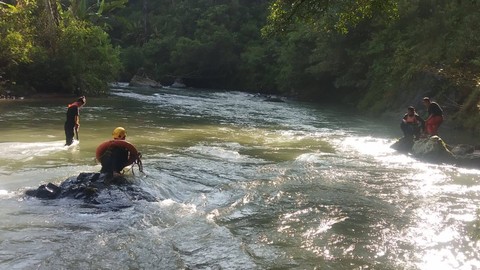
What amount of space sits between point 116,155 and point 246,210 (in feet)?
8.51

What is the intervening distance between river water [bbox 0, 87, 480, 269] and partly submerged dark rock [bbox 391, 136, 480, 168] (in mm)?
450

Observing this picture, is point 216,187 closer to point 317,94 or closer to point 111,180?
point 111,180

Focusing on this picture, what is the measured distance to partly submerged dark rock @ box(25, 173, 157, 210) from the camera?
820cm

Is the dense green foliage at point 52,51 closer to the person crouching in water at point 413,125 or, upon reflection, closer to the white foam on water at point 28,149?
the white foam on water at point 28,149

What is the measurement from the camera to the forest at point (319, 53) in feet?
62.5

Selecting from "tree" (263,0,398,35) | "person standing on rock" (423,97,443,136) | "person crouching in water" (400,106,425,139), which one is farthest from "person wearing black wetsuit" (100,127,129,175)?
"person standing on rock" (423,97,443,136)

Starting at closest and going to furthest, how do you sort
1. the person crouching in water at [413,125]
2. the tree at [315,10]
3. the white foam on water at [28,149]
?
1. the tree at [315,10]
2. the white foam on water at [28,149]
3. the person crouching in water at [413,125]

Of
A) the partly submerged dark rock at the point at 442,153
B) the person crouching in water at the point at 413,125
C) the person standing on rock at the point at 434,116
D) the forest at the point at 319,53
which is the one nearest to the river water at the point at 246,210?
the partly submerged dark rock at the point at 442,153

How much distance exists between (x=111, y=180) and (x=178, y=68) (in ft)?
164

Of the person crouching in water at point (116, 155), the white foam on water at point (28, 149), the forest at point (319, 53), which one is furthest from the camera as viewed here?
the forest at point (319, 53)

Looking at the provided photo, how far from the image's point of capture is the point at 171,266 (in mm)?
6047

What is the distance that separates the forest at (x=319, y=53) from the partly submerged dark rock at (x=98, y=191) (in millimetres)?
4816

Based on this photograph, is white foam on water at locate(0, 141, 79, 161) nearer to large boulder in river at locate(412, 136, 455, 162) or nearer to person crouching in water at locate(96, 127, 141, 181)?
person crouching in water at locate(96, 127, 141, 181)

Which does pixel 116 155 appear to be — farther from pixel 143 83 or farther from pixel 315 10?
pixel 143 83
